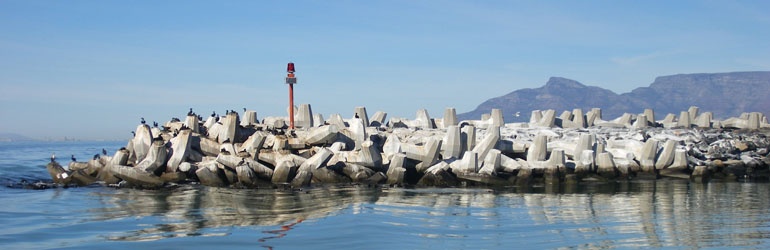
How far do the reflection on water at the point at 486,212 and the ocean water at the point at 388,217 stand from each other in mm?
25

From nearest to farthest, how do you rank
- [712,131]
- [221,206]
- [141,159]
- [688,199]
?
[221,206] < [688,199] < [141,159] < [712,131]

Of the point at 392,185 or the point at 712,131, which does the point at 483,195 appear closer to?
the point at 392,185

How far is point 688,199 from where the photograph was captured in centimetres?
2114

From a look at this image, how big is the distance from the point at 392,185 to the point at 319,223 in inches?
321

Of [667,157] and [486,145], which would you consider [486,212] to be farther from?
[667,157]

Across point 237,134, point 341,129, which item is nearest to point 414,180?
point 341,129

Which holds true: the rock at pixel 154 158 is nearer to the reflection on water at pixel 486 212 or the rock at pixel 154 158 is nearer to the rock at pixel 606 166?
the reflection on water at pixel 486 212

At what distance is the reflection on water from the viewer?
1502 cm

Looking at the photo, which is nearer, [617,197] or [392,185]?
[617,197]

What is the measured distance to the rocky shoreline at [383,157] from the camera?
25.0 meters

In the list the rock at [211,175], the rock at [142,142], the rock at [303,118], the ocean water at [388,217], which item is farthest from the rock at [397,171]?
the rock at [142,142]

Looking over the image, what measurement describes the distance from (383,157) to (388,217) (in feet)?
29.3

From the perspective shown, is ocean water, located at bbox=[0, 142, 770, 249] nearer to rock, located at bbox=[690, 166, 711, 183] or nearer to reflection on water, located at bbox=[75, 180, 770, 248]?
reflection on water, located at bbox=[75, 180, 770, 248]

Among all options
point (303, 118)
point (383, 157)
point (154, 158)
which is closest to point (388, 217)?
point (383, 157)
